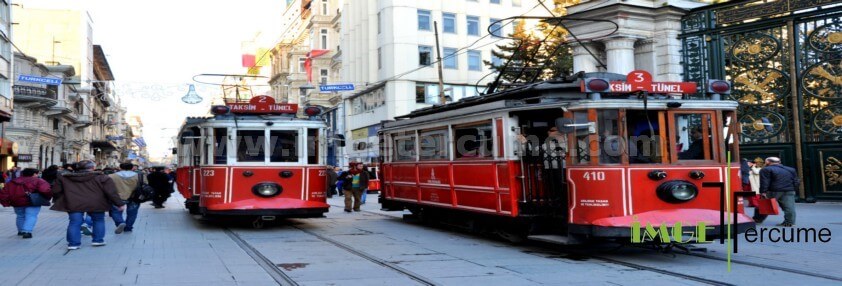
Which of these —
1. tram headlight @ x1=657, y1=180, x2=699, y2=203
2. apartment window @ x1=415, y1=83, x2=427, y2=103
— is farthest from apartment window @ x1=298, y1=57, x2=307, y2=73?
tram headlight @ x1=657, y1=180, x2=699, y2=203

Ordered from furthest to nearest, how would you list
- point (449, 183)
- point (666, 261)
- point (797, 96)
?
point (797, 96) < point (449, 183) < point (666, 261)

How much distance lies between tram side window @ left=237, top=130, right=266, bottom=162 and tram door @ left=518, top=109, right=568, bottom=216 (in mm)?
5717

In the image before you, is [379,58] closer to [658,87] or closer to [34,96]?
[34,96]

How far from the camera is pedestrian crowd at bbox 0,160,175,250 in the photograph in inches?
445

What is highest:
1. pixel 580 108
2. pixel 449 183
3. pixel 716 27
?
pixel 716 27

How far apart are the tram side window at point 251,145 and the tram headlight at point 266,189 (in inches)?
21.5

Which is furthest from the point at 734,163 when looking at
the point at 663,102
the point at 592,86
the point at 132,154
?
the point at 132,154

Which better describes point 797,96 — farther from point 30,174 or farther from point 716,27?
point 30,174

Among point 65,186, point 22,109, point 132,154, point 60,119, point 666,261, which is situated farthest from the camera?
point 132,154

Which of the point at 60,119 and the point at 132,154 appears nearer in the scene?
the point at 60,119

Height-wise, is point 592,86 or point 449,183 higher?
point 592,86

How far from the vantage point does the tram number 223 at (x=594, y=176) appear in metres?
9.73

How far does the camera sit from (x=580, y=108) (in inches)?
388

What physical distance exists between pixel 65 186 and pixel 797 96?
17229 mm
